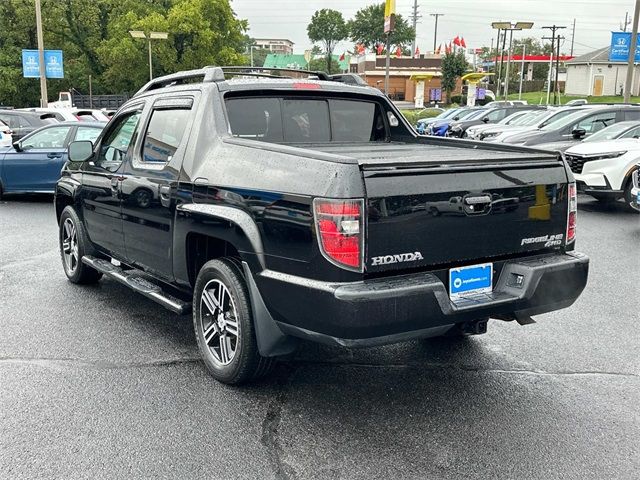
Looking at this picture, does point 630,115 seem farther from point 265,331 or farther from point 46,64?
point 46,64

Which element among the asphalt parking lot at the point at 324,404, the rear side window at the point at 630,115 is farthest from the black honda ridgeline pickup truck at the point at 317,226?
the rear side window at the point at 630,115

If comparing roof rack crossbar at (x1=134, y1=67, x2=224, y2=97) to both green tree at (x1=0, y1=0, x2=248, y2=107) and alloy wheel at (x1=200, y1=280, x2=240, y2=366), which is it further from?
green tree at (x1=0, y1=0, x2=248, y2=107)

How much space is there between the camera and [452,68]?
241 feet

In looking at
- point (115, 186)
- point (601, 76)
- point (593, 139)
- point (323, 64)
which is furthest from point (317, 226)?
point (323, 64)

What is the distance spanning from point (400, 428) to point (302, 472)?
72 cm

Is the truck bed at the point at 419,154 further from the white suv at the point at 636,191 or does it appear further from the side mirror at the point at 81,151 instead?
the white suv at the point at 636,191

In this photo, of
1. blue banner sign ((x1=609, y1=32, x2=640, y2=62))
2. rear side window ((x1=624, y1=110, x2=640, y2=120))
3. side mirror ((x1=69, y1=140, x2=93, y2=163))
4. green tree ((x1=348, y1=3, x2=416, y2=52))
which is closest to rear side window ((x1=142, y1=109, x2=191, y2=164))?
side mirror ((x1=69, y1=140, x2=93, y2=163))

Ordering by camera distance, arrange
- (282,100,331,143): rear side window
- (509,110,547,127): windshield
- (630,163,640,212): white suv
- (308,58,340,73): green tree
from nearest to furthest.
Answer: (282,100,331,143): rear side window → (630,163,640,212): white suv → (509,110,547,127): windshield → (308,58,340,73): green tree

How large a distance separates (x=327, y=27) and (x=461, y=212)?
12972 cm

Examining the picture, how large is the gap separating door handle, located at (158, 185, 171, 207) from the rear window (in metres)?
0.61

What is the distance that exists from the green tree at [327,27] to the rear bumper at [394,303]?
12697cm

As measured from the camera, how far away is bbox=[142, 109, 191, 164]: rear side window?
4691mm

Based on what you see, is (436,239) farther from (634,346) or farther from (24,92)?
(24,92)

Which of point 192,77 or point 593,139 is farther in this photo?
point 593,139
